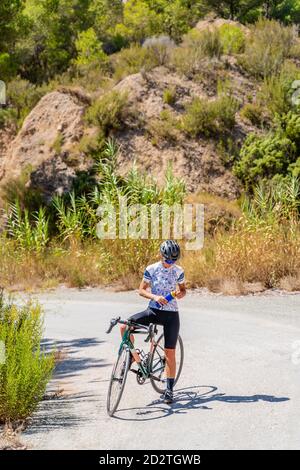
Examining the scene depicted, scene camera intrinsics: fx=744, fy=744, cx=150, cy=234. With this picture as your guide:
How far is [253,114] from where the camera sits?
92.1 ft

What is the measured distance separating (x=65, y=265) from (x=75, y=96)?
11687 mm

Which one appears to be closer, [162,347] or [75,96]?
[162,347]

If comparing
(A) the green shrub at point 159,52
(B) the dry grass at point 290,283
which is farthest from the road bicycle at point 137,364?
(A) the green shrub at point 159,52

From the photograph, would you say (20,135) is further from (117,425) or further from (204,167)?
(117,425)

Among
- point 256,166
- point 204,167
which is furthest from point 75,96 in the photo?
point 256,166

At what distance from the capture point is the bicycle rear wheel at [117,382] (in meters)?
7.76

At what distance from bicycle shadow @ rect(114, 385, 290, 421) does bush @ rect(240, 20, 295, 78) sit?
22828 mm

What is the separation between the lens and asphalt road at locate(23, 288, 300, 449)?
6.96 m

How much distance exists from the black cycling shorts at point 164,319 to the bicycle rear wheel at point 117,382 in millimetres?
395

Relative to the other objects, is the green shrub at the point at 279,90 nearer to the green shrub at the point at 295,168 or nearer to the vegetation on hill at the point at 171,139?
the vegetation on hill at the point at 171,139

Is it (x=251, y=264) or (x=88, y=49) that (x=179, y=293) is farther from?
(x=88, y=49)

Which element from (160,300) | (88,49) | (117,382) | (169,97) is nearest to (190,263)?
(160,300)

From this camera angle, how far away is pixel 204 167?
2644cm

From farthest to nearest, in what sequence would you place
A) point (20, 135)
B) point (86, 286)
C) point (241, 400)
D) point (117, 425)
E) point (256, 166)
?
1. point (20, 135)
2. point (256, 166)
3. point (86, 286)
4. point (241, 400)
5. point (117, 425)
